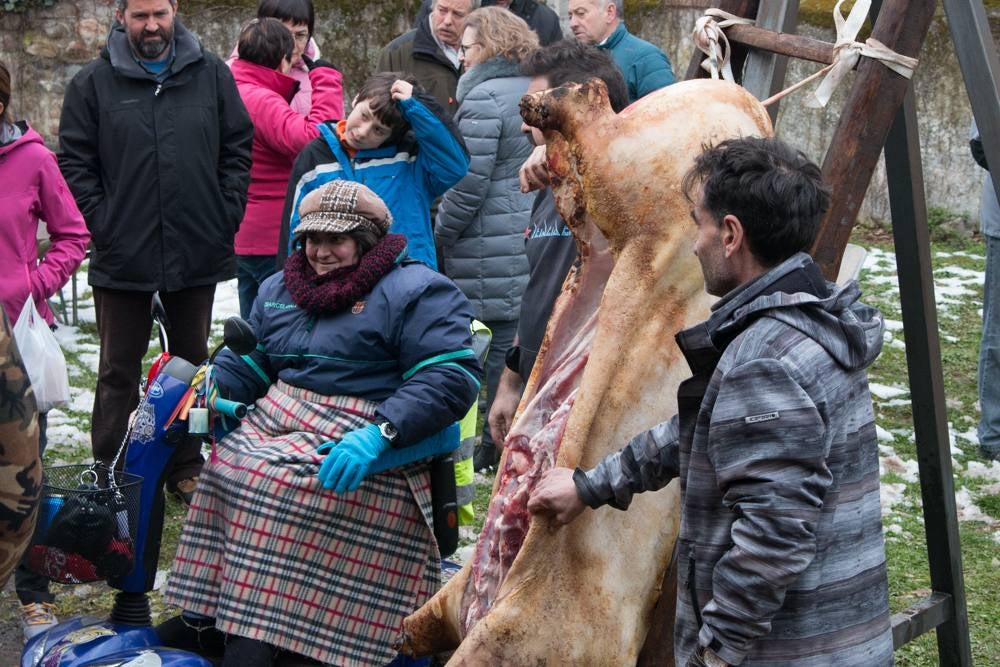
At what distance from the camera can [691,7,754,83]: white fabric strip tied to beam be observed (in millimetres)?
3564

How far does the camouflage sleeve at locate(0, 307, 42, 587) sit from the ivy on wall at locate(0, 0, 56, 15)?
9.20 meters

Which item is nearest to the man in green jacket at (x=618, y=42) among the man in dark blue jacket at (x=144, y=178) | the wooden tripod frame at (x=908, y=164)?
the man in dark blue jacket at (x=144, y=178)

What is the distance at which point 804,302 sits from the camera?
7.68 feet

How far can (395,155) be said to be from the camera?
525 centimetres

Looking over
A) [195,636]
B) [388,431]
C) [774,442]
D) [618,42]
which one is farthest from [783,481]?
[618,42]

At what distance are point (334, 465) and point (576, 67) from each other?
126cm

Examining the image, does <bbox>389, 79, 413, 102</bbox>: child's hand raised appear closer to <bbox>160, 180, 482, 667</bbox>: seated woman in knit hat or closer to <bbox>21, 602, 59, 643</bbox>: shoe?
<bbox>160, 180, 482, 667</bbox>: seated woman in knit hat

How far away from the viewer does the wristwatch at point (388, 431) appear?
145 inches

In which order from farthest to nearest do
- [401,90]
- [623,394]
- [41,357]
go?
1. [401,90]
2. [41,357]
3. [623,394]

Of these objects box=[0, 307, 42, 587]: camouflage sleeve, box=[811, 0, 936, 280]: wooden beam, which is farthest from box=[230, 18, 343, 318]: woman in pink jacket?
box=[0, 307, 42, 587]: camouflage sleeve

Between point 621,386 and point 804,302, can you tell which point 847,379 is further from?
point 621,386

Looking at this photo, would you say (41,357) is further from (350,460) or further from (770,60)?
(770,60)

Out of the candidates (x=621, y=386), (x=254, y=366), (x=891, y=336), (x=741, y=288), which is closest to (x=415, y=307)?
(x=254, y=366)

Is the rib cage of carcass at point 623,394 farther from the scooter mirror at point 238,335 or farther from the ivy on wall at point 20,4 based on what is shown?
the ivy on wall at point 20,4
